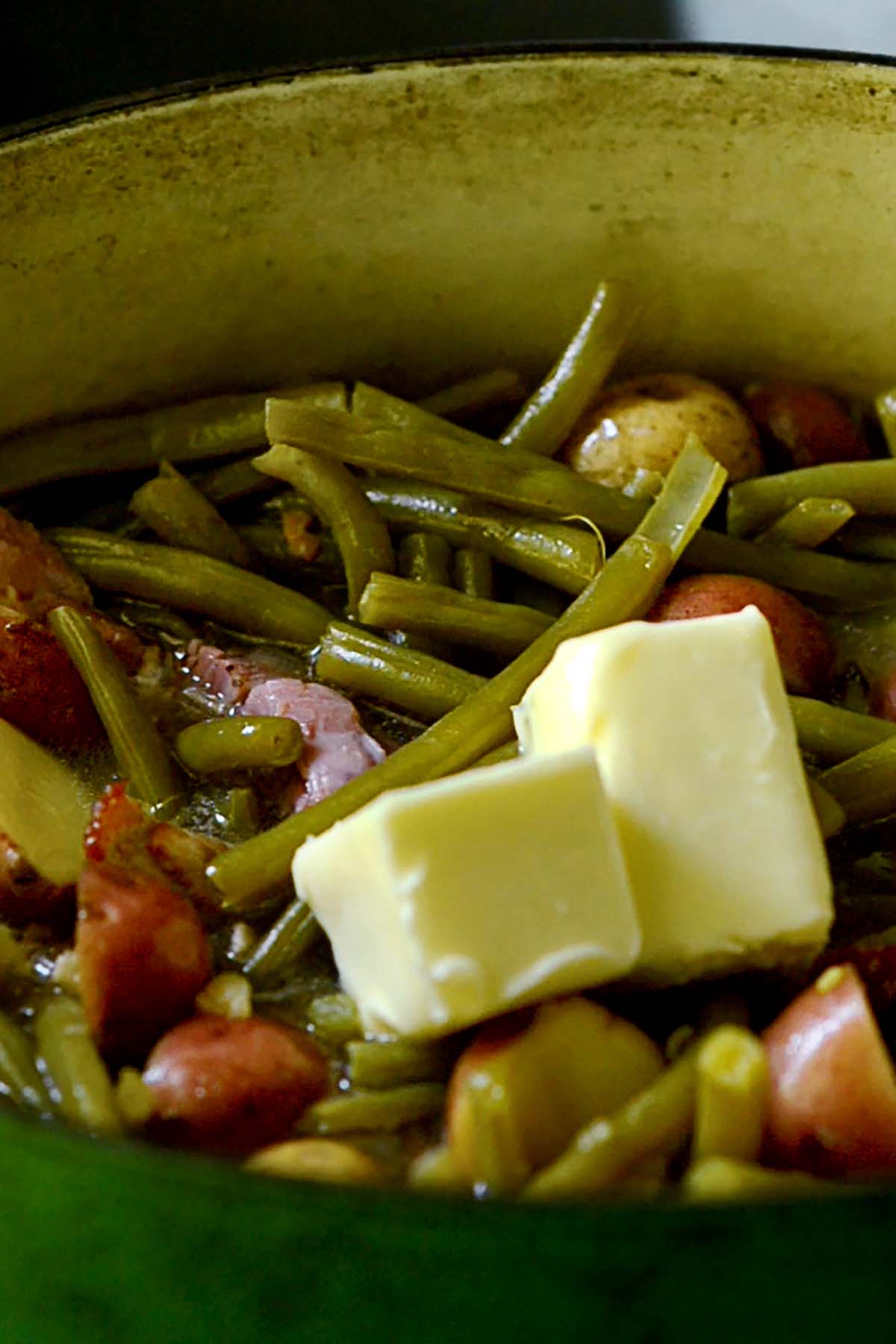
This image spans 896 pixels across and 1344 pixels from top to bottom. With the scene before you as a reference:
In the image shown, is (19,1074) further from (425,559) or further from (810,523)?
(810,523)

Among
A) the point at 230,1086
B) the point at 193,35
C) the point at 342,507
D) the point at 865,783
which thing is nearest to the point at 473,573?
the point at 342,507

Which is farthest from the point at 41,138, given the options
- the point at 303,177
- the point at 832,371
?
the point at 832,371

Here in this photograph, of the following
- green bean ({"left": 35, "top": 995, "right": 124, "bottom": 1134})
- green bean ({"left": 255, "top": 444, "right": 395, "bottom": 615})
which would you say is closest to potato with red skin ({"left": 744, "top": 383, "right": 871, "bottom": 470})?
green bean ({"left": 255, "top": 444, "right": 395, "bottom": 615})

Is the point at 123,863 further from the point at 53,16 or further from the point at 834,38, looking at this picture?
the point at 834,38

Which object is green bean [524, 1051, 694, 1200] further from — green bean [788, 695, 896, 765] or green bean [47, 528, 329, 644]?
green bean [47, 528, 329, 644]

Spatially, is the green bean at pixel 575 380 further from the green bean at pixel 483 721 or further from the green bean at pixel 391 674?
the green bean at pixel 391 674

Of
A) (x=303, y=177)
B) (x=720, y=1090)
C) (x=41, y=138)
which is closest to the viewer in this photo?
(x=720, y=1090)
